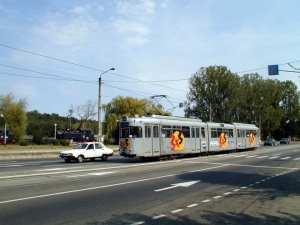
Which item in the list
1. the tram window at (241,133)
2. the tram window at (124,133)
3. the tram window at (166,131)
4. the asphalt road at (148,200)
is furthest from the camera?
the tram window at (241,133)

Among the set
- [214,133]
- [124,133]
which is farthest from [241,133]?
[124,133]

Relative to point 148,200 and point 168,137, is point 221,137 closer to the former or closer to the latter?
point 168,137

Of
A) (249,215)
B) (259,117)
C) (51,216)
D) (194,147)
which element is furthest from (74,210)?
(259,117)

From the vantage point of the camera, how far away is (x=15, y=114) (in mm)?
67812

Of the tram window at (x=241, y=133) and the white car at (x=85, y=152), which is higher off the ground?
the tram window at (x=241, y=133)

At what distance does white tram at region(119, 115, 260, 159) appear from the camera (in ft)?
76.6

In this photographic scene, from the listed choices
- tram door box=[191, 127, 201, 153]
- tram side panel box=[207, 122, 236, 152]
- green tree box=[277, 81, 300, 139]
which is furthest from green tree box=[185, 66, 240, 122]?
tram door box=[191, 127, 201, 153]

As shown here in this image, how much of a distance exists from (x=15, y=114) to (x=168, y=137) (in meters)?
51.3

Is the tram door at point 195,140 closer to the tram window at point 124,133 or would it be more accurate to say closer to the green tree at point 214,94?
the tram window at point 124,133

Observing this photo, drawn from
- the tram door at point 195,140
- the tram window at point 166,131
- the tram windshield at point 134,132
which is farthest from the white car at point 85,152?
the tram door at point 195,140

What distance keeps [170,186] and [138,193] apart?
196 centimetres

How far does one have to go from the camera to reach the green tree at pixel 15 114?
67.1m

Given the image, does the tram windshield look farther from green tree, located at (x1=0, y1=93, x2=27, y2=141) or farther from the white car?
green tree, located at (x1=0, y1=93, x2=27, y2=141)

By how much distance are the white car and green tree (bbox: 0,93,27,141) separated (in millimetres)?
45951
